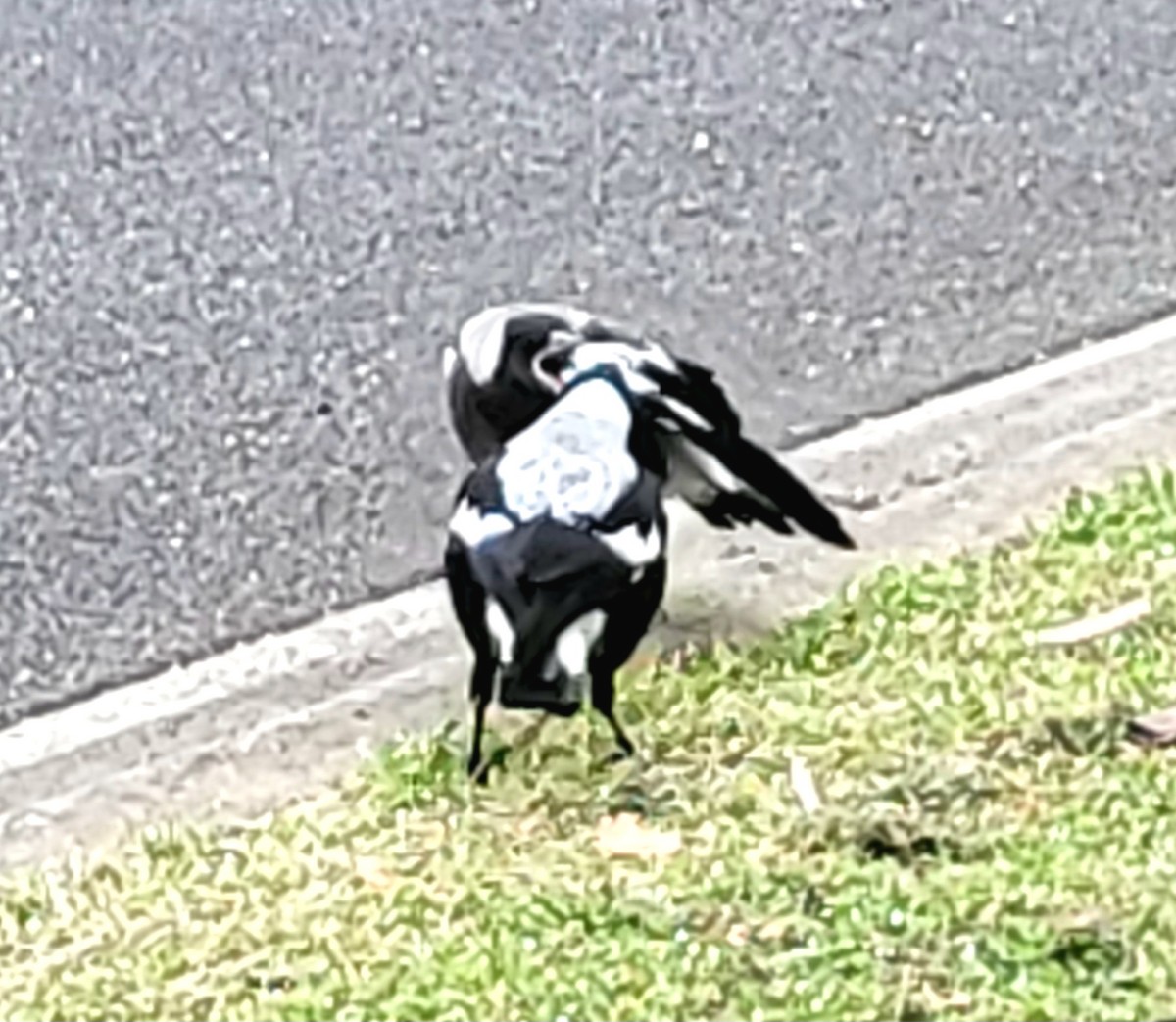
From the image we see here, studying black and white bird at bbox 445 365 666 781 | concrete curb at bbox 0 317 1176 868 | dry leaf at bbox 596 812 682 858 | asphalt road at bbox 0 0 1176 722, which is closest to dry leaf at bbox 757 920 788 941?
dry leaf at bbox 596 812 682 858

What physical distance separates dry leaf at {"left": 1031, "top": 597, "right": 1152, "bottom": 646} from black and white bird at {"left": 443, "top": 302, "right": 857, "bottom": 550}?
1.04 feet

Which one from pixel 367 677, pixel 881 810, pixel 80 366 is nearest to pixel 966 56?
pixel 80 366

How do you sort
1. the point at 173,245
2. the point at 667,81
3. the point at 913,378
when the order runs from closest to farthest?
1. the point at 913,378
2. the point at 173,245
3. the point at 667,81

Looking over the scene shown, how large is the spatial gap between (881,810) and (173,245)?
7.16 feet

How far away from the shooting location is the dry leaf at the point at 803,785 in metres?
3.33

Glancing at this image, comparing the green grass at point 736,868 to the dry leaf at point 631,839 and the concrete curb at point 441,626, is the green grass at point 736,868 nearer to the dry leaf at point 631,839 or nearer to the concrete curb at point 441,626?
the dry leaf at point 631,839

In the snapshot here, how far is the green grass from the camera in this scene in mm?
3025

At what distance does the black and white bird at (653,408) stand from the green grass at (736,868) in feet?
0.53

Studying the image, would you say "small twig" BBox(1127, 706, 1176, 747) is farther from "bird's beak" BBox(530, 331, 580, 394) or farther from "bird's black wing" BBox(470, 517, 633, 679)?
"bird's beak" BBox(530, 331, 580, 394)

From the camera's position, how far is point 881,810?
10.8ft

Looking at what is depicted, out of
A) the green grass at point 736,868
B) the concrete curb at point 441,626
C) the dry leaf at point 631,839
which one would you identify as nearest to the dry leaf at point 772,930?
the green grass at point 736,868

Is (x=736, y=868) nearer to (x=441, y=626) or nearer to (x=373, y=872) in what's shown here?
(x=373, y=872)

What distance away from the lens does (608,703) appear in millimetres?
3410

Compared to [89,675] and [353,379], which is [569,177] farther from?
[89,675]
